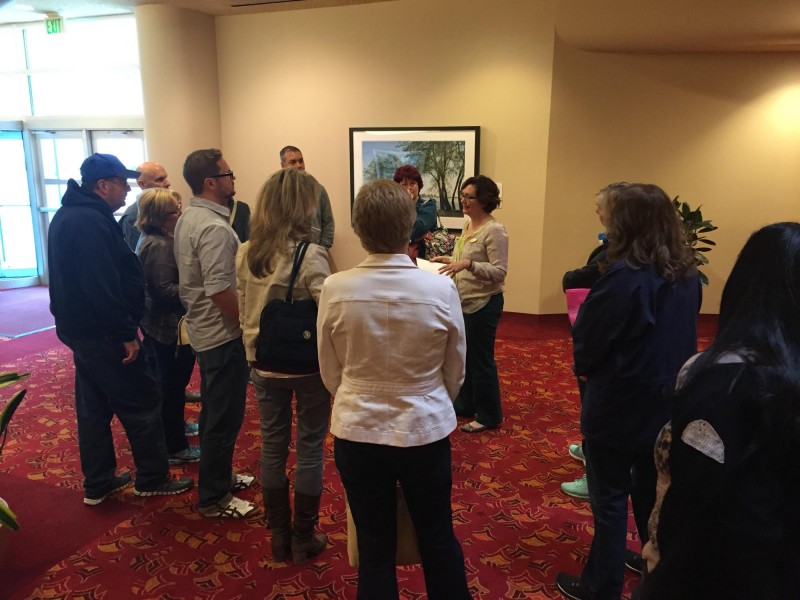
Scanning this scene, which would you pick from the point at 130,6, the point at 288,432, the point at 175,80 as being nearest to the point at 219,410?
the point at 288,432

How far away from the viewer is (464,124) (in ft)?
18.5

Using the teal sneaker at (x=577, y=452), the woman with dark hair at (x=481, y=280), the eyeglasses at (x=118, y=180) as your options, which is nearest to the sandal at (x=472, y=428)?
the woman with dark hair at (x=481, y=280)

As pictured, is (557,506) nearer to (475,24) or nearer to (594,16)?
(594,16)

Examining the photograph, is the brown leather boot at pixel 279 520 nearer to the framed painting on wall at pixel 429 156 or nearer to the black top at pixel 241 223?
the black top at pixel 241 223

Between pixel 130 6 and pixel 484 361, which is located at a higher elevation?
pixel 130 6

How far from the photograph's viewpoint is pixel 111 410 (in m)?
2.77

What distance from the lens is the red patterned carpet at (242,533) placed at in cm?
220

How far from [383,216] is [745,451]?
3.35ft

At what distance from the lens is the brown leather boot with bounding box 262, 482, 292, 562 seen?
7.40ft

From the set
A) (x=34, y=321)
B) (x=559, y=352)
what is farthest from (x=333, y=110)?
(x=34, y=321)

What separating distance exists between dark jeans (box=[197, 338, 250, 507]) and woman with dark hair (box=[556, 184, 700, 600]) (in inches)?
58.9

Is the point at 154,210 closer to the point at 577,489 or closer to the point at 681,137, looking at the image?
the point at 577,489

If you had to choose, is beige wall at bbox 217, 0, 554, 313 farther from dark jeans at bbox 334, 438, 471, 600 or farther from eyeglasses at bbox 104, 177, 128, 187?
dark jeans at bbox 334, 438, 471, 600

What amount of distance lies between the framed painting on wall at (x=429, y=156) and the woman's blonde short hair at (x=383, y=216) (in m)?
4.11
